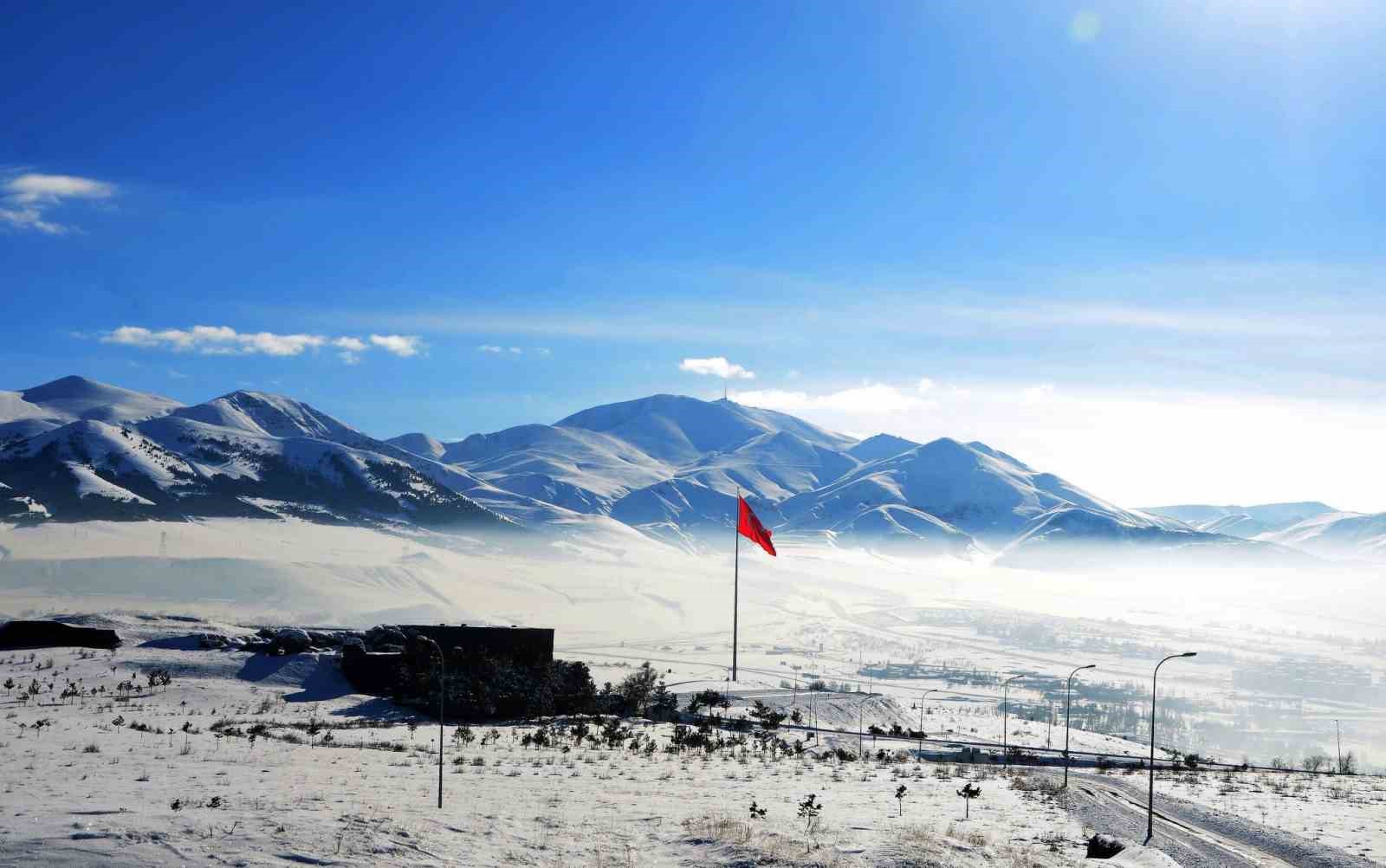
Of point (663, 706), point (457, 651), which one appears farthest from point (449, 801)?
point (663, 706)

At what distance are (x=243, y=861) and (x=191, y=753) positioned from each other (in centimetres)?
1902

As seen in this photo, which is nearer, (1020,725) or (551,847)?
(551,847)

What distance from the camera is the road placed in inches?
1288

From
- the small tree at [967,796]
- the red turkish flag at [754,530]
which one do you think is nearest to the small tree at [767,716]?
the red turkish flag at [754,530]

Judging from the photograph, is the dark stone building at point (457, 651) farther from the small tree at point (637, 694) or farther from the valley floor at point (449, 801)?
the valley floor at point (449, 801)

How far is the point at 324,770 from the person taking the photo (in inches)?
1378

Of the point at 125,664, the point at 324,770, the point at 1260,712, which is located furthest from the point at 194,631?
the point at 1260,712

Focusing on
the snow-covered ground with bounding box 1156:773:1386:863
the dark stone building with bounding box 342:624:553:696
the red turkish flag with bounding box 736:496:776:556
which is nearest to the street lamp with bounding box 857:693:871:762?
the red turkish flag with bounding box 736:496:776:556

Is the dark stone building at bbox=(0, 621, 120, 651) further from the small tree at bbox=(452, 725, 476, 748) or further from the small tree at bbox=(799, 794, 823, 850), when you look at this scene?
the small tree at bbox=(799, 794, 823, 850)

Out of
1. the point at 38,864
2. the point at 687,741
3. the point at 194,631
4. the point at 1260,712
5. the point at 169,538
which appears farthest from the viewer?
the point at 1260,712

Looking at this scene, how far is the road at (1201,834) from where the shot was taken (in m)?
32.7

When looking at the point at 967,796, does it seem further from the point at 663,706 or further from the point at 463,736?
the point at 663,706

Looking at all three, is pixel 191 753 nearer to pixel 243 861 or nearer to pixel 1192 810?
pixel 243 861

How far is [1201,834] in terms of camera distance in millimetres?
37375
